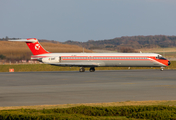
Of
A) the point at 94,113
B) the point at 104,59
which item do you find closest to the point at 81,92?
the point at 94,113

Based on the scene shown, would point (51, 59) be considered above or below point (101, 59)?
above

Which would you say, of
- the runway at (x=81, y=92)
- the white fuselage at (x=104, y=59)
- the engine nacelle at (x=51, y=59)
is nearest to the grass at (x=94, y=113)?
the runway at (x=81, y=92)

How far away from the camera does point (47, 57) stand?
169 feet

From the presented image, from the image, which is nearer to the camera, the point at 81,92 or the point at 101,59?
the point at 81,92

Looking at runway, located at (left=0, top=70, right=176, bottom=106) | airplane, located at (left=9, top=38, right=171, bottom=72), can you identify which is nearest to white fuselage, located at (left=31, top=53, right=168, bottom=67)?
airplane, located at (left=9, top=38, right=171, bottom=72)

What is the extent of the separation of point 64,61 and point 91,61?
453cm

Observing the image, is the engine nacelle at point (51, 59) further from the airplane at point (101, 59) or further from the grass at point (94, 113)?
the grass at point (94, 113)

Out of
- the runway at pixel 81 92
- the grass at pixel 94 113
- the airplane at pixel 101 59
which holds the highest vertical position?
the airplane at pixel 101 59

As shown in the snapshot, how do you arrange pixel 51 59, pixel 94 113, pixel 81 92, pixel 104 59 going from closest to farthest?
pixel 94 113 → pixel 81 92 → pixel 51 59 → pixel 104 59

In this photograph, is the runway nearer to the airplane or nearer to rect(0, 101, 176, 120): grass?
rect(0, 101, 176, 120): grass

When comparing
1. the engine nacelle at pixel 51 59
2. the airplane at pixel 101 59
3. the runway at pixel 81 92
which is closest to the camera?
the runway at pixel 81 92

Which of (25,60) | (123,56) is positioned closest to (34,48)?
(123,56)

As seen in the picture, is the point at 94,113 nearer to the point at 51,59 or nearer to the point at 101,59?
the point at 51,59

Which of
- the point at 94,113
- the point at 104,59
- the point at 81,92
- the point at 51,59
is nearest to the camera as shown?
the point at 94,113
